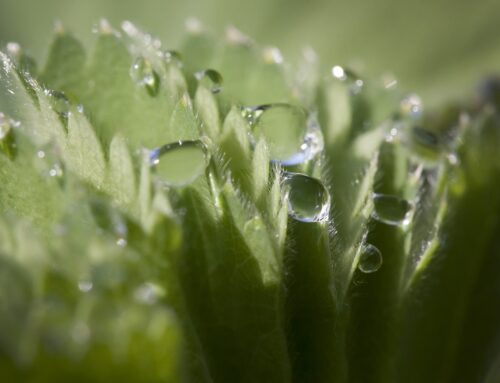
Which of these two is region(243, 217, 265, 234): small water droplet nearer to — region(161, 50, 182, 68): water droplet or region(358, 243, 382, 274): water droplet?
region(358, 243, 382, 274): water droplet

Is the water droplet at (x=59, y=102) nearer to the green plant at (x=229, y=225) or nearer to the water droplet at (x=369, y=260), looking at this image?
the green plant at (x=229, y=225)

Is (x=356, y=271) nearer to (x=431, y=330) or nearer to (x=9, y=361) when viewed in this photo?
(x=431, y=330)

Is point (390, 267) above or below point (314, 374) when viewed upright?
above

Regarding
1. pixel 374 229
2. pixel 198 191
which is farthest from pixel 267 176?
pixel 374 229

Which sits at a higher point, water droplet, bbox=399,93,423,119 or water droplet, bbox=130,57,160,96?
water droplet, bbox=399,93,423,119

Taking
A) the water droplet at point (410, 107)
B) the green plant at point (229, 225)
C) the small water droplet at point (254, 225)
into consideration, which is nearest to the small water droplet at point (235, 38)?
the green plant at point (229, 225)

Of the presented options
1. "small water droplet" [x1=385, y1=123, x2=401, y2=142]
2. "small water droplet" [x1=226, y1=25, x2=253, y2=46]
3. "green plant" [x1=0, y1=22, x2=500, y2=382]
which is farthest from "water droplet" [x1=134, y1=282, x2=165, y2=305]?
"small water droplet" [x1=226, y1=25, x2=253, y2=46]
